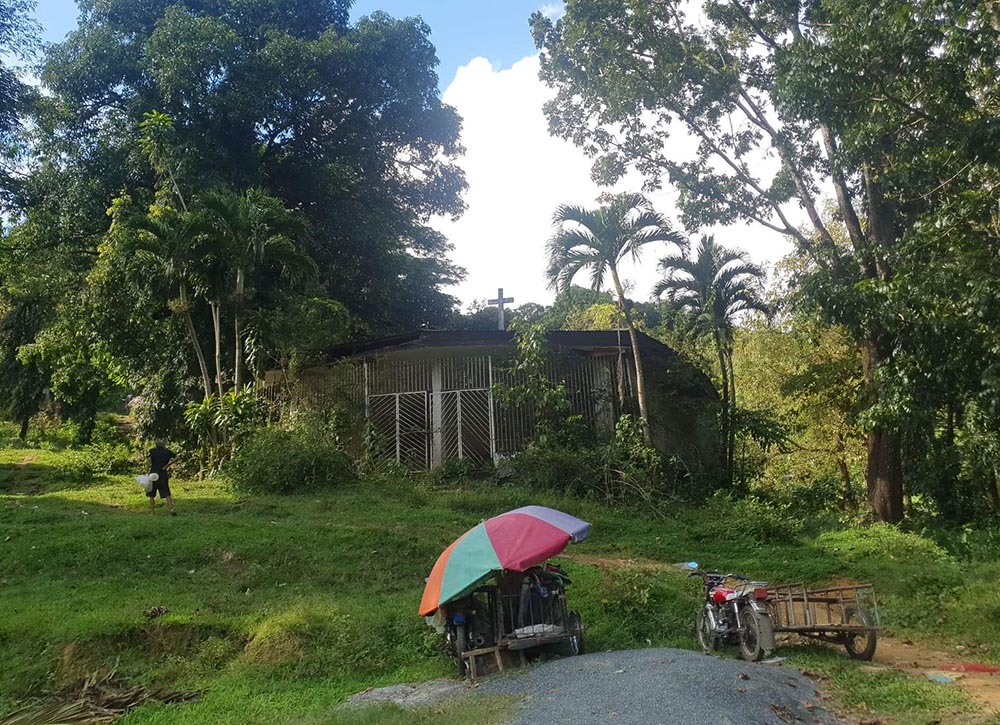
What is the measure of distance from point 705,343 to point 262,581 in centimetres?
1124

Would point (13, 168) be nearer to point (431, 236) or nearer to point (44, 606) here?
point (431, 236)

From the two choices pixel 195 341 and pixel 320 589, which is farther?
pixel 195 341

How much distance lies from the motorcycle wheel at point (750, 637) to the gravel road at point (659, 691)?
0.31 meters

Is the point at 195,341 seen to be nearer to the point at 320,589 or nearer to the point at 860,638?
the point at 320,589

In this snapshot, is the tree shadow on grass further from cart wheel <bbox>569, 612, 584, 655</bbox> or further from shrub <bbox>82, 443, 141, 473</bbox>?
cart wheel <bbox>569, 612, 584, 655</bbox>

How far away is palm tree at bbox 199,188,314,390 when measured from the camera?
16078 millimetres

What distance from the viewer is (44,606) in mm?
8148

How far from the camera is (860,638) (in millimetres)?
6957

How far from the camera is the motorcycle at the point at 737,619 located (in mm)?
6660

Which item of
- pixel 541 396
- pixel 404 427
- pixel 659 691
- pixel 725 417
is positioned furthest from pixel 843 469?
pixel 659 691

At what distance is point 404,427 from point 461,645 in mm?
10075

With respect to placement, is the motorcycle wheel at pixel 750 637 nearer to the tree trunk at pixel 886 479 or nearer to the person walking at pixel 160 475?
the tree trunk at pixel 886 479

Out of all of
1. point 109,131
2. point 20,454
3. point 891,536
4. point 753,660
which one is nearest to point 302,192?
point 109,131

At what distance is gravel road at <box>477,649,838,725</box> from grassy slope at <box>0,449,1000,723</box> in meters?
0.46
